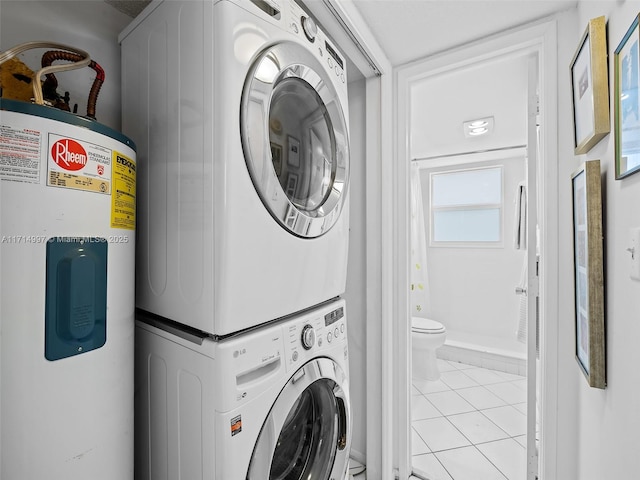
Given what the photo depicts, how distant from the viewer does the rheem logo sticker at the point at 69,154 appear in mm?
616

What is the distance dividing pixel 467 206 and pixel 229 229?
3.48 m

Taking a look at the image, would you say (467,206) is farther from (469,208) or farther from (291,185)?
(291,185)

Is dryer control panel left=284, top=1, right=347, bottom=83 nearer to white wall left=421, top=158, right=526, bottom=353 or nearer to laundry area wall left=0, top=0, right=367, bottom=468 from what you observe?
laundry area wall left=0, top=0, right=367, bottom=468

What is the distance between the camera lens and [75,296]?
645 millimetres

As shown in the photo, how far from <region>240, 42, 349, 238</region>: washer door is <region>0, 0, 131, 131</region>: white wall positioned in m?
0.67

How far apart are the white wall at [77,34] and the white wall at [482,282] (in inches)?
134

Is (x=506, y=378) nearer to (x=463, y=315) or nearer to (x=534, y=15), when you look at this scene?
(x=463, y=315)

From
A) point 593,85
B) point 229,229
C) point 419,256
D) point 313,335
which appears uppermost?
point 593,85

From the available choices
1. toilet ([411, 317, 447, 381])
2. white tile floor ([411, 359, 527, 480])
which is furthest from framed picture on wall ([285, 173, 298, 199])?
toilet ([411, 317, 447, 381])

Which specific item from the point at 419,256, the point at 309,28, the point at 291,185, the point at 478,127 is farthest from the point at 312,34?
the point at 419,256

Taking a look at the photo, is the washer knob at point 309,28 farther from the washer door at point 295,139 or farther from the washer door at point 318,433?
the washer door at point 318,433

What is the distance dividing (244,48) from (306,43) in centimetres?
30

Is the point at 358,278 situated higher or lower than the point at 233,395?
higher

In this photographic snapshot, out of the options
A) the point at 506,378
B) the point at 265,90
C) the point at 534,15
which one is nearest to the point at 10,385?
the point at 265,90
